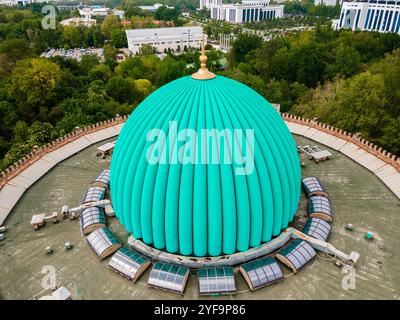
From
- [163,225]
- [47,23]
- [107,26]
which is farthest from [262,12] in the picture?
[163,225]

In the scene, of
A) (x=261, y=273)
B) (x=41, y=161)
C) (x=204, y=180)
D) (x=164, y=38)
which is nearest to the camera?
(x=204, y=180)

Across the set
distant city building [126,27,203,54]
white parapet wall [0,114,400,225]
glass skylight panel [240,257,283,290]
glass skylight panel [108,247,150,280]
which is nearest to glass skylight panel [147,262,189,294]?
glass skylight panel [108,247,150,280]

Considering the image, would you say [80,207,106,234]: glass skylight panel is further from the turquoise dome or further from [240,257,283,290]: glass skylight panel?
[240,257,283,290]: glass skylight panel

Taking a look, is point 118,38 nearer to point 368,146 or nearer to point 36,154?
point 36,154

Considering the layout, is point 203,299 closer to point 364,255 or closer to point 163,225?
point 163,225

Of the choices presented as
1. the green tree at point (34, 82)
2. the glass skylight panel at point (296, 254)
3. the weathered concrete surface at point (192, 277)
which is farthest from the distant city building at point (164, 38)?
the glass skylight panel at point (296, 254)

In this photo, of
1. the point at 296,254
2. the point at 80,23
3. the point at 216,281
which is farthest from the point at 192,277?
the point at 80,23

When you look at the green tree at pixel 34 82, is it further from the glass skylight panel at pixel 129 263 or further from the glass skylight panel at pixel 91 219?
the glass skylight panel at pixel 129 263
